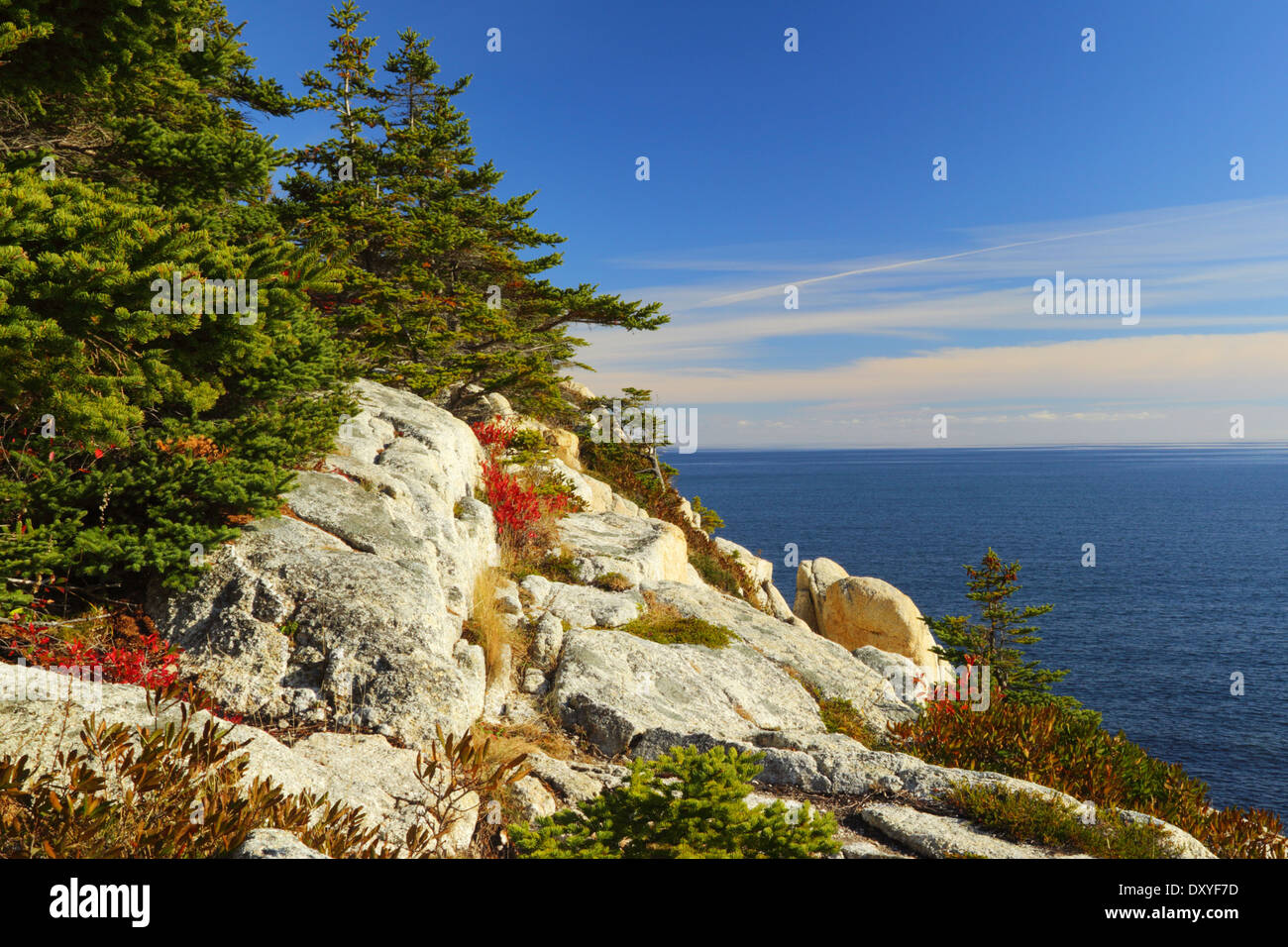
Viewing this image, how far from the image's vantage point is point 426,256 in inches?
764

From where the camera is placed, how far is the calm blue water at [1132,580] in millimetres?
32656

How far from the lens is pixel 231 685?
6.65 m

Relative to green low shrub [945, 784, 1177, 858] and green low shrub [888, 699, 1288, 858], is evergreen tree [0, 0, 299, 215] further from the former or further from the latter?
green low shrub [888, 699, 1288, 858]

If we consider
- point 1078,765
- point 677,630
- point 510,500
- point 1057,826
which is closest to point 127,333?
point 510,500

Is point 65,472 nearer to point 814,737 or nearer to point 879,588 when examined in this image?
point 814,737

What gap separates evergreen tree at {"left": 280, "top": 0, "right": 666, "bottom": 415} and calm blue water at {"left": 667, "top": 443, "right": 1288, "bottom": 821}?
30398mm

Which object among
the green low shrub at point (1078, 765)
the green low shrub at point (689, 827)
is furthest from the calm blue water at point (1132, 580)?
the green low shrub at point (689, 827)

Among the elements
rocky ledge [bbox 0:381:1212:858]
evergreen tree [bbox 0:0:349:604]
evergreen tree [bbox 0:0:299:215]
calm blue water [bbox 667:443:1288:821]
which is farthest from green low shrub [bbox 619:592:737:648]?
calm blue water [bbox 667:443:1288:821]

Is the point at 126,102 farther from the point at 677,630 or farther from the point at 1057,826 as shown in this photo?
the point at 1057,826

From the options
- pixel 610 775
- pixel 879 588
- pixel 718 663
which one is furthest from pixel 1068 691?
pixel 610 775

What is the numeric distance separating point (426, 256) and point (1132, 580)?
69.3m
